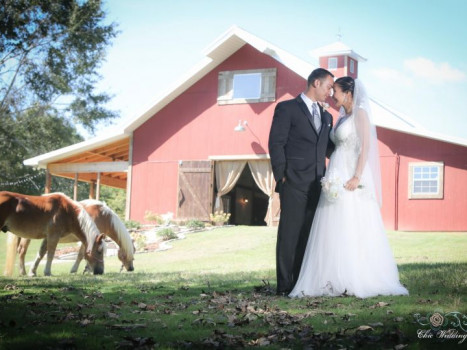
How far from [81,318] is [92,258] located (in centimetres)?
511

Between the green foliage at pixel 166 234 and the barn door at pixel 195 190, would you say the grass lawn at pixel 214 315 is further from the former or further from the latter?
the barn door at pixel 195 190

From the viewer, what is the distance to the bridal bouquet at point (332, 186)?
19.5 ft

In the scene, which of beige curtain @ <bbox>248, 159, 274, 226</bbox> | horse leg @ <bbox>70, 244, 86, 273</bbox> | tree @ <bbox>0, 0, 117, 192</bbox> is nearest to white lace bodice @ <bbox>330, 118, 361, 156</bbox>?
horse leg @ <bbox>70, 244, 86, 273</bbox>

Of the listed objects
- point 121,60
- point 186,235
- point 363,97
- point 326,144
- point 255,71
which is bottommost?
point 186,235

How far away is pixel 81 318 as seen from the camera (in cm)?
450

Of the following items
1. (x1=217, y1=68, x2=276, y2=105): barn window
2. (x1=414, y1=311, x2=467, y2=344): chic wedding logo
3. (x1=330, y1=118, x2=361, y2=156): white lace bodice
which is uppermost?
(x1=217, y1=68, x2=276, y2=105): barn window

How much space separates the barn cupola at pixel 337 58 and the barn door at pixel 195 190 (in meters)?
7.57

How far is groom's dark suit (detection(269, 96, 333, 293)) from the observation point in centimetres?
610

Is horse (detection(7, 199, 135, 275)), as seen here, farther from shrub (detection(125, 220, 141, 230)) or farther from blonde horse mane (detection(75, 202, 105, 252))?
shrub (detection(125, 220, 141, 230))

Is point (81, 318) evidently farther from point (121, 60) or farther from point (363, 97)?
point (121, 60)

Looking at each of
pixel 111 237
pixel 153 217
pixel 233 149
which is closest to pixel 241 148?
pixel 233 149

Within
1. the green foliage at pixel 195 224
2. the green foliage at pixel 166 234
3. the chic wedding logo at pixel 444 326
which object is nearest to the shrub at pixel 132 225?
the green foliage at pixel 195 224

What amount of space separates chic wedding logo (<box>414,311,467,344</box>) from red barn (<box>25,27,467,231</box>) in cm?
1366

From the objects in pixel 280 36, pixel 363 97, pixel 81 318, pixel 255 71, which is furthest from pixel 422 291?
pixel 280 36
